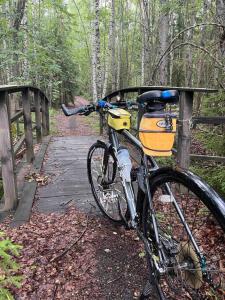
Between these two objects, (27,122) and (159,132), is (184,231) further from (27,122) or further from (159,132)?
(27,122)

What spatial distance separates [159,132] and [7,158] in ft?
6.53

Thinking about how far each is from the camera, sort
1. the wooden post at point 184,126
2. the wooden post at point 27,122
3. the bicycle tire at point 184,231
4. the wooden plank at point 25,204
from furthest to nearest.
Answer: the wooden post at point 27,122, the wooden post at point 184,126, the wooden plank at point 25,204, the bicycle tire at point 184,231

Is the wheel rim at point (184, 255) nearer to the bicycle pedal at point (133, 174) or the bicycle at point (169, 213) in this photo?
the bicycle at point (169, 213)

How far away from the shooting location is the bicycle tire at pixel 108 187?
2925 mm

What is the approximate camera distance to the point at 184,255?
1.71 meters

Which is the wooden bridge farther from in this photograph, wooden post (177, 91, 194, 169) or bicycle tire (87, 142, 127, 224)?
bicycle tire (87, 142, 127, 224)

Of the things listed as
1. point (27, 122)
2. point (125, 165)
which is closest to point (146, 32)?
point (27, 122)

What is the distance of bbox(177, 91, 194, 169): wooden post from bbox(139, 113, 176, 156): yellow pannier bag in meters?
1.62

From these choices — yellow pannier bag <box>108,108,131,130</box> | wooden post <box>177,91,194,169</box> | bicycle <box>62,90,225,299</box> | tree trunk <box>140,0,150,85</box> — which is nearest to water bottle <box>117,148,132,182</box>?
bicycle <box>62,90,225,299</box>

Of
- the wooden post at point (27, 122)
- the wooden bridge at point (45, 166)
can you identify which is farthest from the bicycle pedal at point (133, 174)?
the wooden post at point (27, 122)

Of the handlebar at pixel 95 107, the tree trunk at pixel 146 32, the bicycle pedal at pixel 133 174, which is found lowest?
the bicycle pedal at pixel 133 174

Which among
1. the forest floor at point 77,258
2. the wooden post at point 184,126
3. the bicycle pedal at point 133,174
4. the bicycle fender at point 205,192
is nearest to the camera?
the bicycle fender at point 205,192

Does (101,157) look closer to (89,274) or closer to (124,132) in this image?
(124,132)

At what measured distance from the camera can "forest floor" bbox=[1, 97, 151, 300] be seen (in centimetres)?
214
